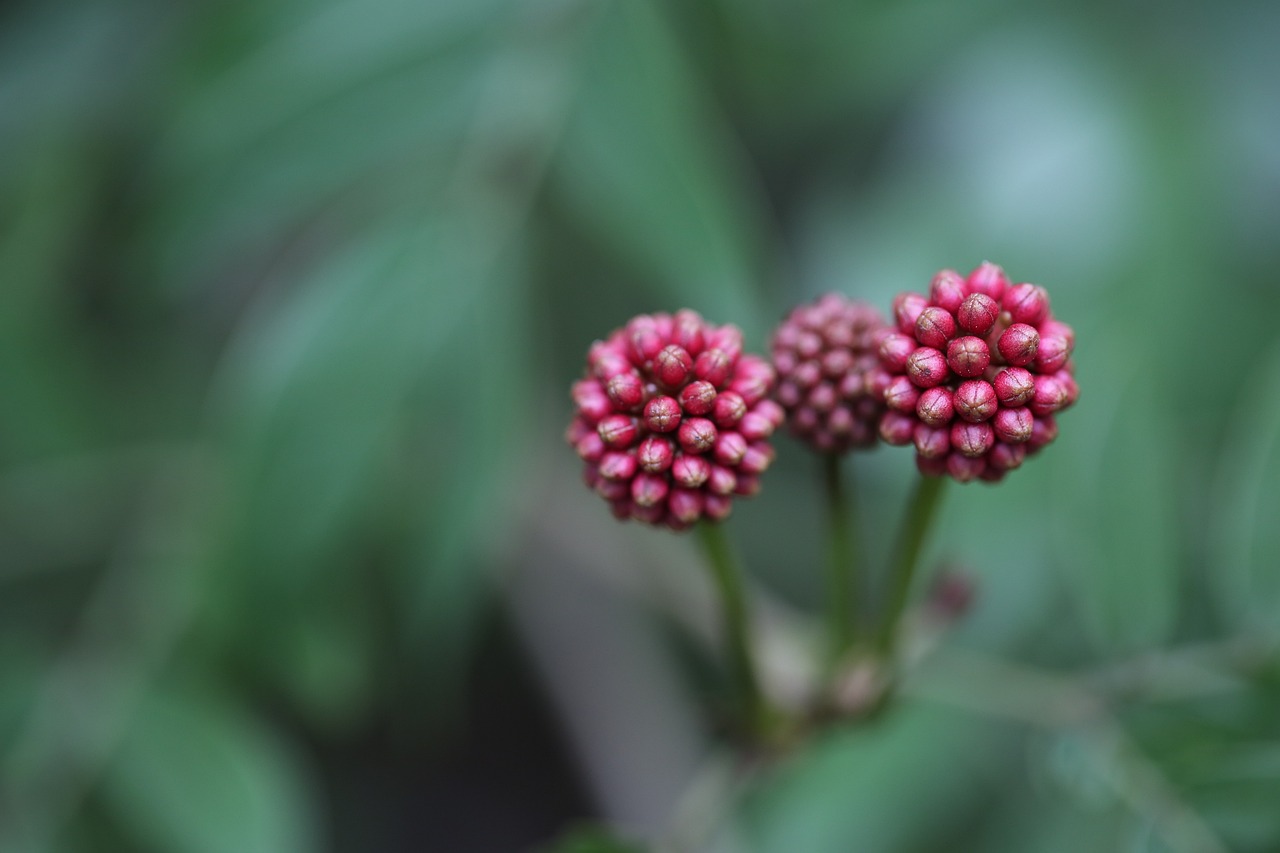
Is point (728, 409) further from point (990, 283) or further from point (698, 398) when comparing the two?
point (990, 283)

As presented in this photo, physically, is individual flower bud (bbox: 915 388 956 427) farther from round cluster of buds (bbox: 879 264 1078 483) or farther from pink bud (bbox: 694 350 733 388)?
pink bud (bbox: 694 350 733 388)

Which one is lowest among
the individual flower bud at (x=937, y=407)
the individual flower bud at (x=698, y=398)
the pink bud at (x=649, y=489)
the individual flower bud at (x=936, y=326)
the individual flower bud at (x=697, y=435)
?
the pink bud at (x=649, y=489)

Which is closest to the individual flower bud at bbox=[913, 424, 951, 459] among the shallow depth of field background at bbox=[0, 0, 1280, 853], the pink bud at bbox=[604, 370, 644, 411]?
the pink bud at bbox=[604, 370, 644, 411]

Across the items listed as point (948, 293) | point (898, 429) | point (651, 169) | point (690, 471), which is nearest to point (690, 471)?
point (690, 471)

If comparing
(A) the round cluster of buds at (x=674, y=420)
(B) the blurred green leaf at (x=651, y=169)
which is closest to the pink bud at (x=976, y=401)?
(A) the round cluster of buds at (x=674, y=420)

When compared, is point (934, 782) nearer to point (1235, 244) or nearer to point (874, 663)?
point (874, 663)

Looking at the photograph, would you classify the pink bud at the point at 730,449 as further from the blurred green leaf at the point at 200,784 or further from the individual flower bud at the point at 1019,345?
the blurred green leaf at the point at 200,784

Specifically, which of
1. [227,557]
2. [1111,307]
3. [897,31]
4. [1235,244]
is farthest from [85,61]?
[1235,244]
